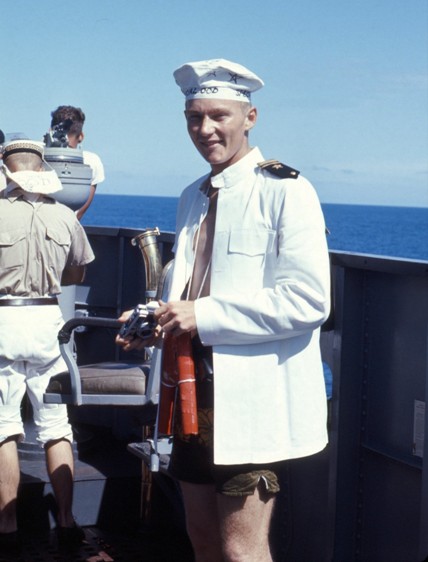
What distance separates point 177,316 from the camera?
2953mm

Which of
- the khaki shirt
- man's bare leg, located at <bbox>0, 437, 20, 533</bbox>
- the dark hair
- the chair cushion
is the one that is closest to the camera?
the chair cushion

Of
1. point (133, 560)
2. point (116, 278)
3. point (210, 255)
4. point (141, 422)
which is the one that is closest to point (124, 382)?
point (141, 422)

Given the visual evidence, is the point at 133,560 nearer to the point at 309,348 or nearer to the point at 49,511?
the point at 49,511

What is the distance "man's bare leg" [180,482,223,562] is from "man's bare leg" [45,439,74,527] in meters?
2.04

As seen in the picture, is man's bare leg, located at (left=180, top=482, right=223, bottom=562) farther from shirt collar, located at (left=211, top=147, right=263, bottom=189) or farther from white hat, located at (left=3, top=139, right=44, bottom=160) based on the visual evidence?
white hat, located at (left=3, top=139, right=44, bottom=160)

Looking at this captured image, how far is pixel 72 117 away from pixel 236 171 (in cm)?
389

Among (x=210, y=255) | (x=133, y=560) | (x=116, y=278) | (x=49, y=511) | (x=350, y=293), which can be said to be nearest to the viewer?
(x=210, y=255)

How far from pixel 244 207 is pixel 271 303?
0.30 m

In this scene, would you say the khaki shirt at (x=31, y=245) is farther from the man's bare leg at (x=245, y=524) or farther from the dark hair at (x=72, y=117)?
the man's bare leg at (x=245, y=524)

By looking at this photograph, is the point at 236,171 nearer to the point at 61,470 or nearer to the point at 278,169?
the point at 278,169

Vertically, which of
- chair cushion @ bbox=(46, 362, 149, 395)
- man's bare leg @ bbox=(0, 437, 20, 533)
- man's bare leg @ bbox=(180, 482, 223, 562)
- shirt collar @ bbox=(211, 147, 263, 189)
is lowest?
man's bare leg @ bbox=(0, 437, 20, 533)

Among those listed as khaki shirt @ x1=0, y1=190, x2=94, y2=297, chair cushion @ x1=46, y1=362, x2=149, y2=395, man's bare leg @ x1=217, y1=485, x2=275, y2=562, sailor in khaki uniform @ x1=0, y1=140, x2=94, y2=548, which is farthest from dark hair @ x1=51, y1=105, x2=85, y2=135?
man's bare leg @ x1=217, y1=485, x2=275, y2=562

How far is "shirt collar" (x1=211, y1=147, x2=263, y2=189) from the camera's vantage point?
121 inches

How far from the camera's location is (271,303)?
289 cm
